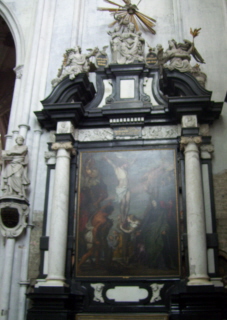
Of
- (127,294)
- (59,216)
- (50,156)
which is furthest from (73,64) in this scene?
(127,294)

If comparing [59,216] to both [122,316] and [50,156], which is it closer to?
[50,156]

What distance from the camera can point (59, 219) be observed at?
7883 mm

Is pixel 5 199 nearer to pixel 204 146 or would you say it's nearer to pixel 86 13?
pixel 204 146

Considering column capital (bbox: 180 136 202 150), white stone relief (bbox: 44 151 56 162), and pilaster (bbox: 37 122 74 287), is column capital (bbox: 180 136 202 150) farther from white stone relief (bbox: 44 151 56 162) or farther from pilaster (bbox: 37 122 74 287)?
white stone relief (bbox: 44 151 56 162)

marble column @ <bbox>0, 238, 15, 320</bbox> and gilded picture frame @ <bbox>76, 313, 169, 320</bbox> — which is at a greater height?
marble column @ <bbox>0, 238, 15, 320</bbox>

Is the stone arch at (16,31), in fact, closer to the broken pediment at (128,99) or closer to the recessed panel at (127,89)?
the broken pediment at (128,99)

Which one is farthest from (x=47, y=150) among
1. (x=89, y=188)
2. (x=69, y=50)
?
(x=69, y=50)

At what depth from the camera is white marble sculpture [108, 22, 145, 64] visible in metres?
9.27

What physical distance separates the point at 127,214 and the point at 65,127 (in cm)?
217

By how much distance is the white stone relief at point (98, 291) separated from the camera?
760 centimetres

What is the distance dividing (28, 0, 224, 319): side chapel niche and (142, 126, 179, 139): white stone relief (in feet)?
0.07

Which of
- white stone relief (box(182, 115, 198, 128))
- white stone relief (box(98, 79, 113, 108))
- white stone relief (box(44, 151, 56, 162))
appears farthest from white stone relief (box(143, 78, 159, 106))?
white stone relief (box(44, 151, 56, 162))

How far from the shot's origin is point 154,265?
7.66 m

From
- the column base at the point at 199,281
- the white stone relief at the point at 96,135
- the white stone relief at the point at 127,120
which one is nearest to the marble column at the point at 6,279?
the white stone relief at the point at 96,135
